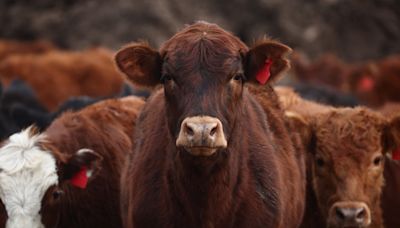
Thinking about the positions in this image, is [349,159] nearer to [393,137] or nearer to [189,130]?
[393,137]

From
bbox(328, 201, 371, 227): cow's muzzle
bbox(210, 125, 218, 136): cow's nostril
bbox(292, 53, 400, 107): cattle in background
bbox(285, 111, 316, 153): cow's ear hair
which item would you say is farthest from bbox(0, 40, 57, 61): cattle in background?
bbox(210, 125, 218, 136): cow's nostril

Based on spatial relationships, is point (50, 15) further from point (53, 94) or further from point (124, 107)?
point (124, 107)

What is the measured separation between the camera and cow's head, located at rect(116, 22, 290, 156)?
5.55 meters

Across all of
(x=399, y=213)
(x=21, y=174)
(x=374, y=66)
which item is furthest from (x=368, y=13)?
(x=21, y=174)

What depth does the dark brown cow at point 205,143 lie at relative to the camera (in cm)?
574

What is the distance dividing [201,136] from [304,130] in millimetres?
2332

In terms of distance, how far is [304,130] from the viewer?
7.64 meters

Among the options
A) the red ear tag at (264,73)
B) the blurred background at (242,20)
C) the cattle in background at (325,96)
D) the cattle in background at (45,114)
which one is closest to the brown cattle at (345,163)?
the red ear tag at (264,73)

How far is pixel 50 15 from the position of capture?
24609 millimetres

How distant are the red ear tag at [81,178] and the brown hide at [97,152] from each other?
3.7 inches

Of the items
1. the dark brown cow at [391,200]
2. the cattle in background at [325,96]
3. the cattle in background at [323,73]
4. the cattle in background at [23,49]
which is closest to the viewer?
the dark brown cow at [391,200]

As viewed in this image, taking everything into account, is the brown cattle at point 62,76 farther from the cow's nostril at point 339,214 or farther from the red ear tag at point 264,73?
the red ear tag at point 264,73

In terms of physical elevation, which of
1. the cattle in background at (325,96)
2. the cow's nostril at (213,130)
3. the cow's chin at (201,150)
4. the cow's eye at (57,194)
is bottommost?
the cow's eye at (57,194)

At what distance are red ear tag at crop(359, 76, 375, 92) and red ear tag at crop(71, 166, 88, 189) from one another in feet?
34.5
